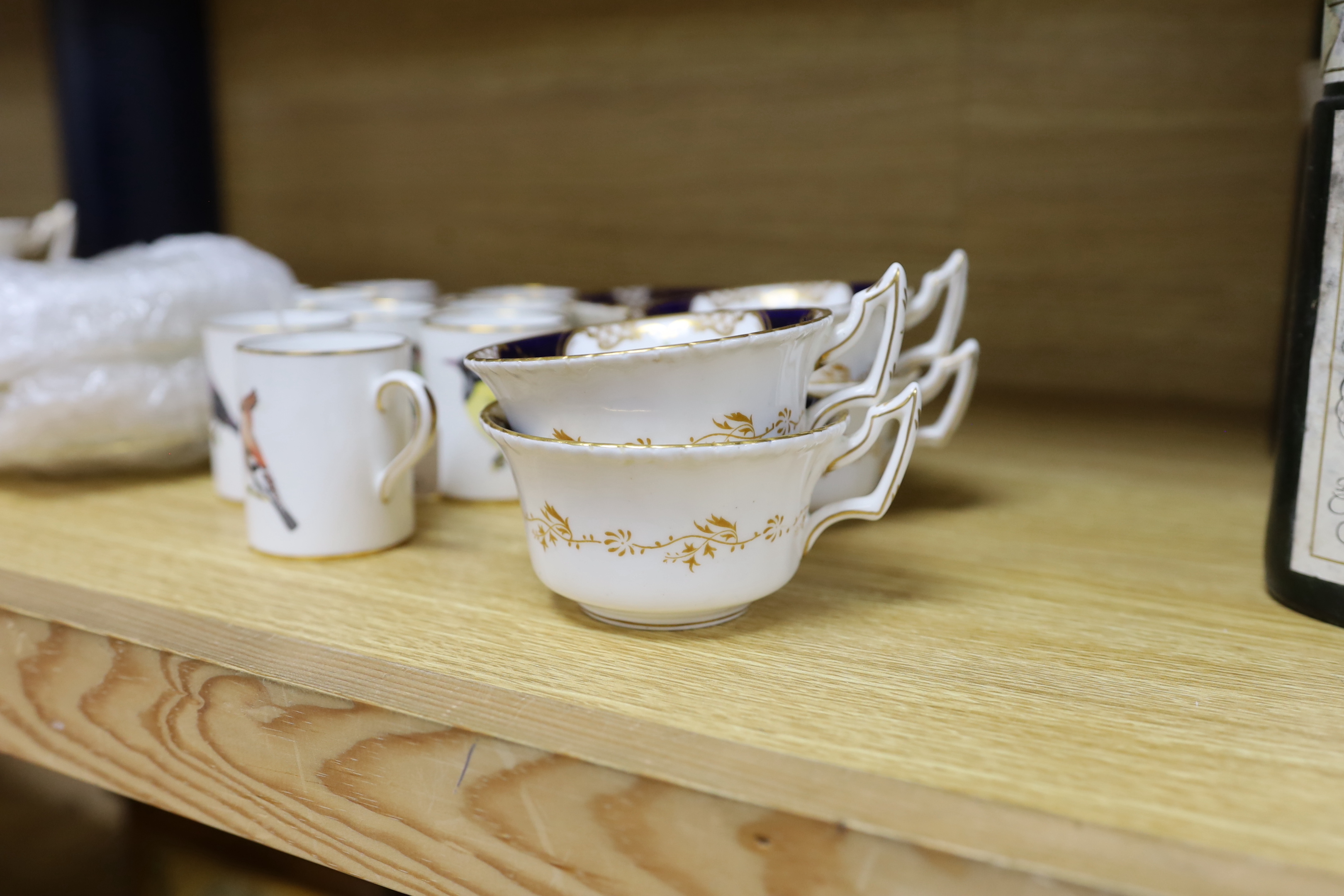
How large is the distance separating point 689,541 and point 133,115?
117 cm

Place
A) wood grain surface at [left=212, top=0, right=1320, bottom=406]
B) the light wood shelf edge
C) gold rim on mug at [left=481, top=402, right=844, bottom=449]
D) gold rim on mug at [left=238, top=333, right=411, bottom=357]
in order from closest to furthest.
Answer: the light wood shelf edge → gold rim on mug at [left=481, top=402, right=844, bottom=449] → gold rim on mug at [left=238, top=333, right=411, bottom=357] → wood grain surface at [left=212, top=0, right=1320, bottom=406]

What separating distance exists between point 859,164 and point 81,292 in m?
0.73

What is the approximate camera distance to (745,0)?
42.9 inches

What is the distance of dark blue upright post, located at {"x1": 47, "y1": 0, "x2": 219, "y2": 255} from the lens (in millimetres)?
1255

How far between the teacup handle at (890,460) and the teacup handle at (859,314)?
38 mm

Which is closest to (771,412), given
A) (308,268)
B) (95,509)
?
(95,509)

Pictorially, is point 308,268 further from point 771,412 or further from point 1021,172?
point 771,412

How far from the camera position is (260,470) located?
61 cm

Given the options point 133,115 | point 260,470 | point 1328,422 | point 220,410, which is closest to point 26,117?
point 133,115

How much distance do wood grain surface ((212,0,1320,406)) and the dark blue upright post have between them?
0.09 m

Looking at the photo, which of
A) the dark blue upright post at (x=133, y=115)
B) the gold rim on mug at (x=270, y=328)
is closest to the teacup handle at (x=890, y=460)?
the gold rim on mug at (x=270, y=328)

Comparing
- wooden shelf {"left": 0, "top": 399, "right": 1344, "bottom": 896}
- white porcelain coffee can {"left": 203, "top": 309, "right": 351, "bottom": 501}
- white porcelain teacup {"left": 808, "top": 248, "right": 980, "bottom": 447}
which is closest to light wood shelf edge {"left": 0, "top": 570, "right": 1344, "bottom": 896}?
wooden shelf {"left": 0, "top": 399, "right": 1344, "bottom": 896}

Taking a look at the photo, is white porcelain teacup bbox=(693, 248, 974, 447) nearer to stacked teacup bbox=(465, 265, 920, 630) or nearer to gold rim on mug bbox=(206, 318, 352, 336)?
stacked teacup bbox=(465, 265, 920, 630)

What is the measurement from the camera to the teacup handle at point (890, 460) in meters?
0.50
